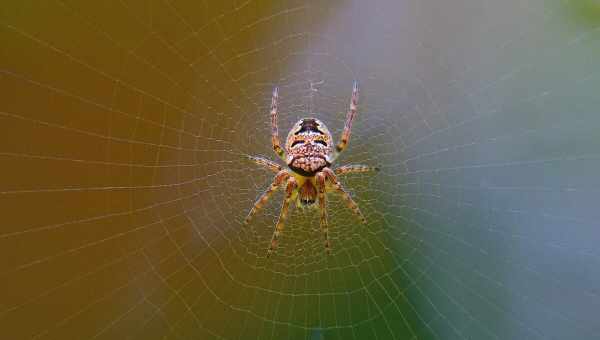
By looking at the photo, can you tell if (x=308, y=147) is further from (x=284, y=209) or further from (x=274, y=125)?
(x=284, y=209)

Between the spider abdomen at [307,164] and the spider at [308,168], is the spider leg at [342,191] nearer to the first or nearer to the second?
the spider at [308,168]

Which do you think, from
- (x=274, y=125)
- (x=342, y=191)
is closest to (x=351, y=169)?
(x=342, y=191)

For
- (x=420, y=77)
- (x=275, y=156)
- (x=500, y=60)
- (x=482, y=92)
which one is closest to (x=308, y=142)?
(x=275, y=156)

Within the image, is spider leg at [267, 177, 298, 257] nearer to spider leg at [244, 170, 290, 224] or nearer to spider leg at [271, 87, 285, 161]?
spider leg at [244, 170, 290, 224]

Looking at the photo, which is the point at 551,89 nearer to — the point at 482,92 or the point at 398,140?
the point at 482,92

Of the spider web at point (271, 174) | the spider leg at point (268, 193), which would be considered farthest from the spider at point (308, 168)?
the spider web at point (271, 174)

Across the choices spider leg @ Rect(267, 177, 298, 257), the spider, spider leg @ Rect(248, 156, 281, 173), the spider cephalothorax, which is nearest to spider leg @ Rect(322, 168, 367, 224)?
the spider
